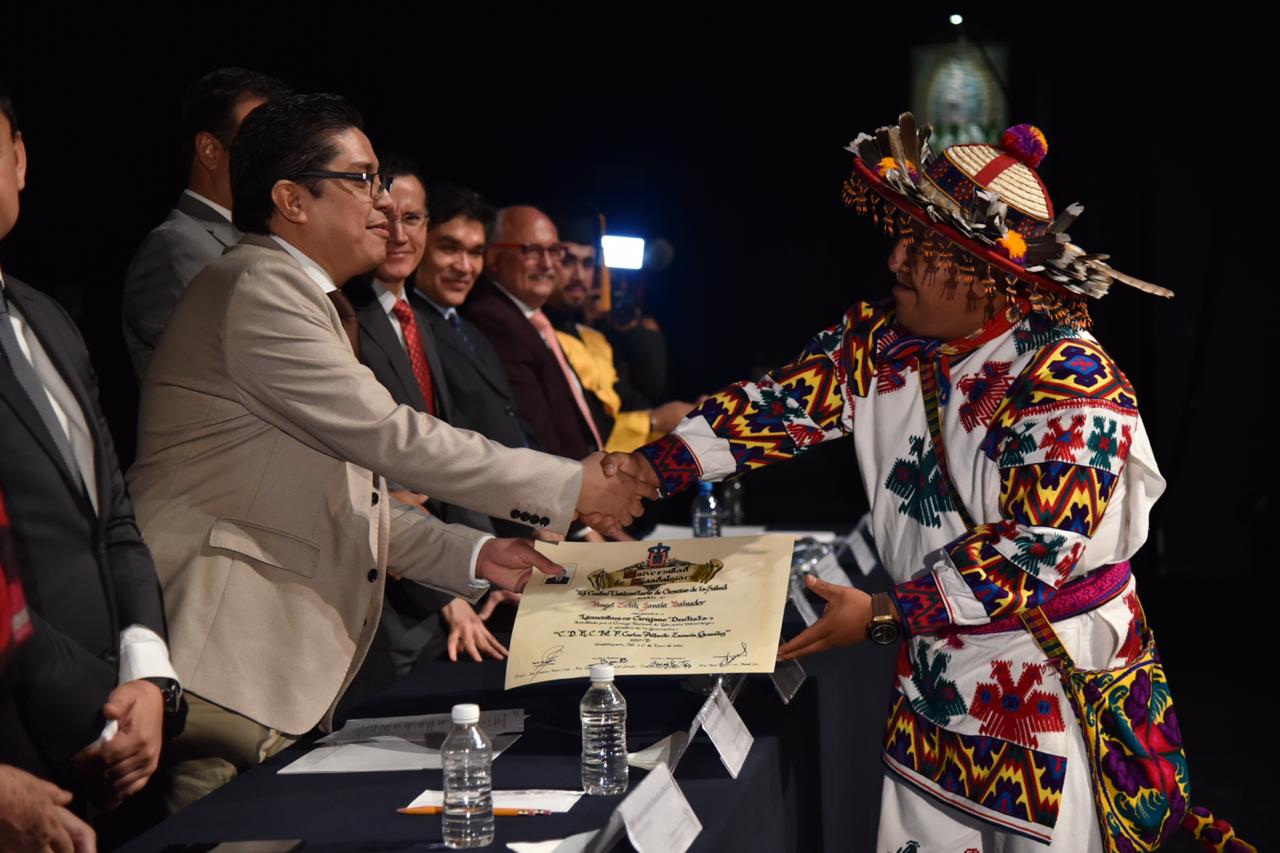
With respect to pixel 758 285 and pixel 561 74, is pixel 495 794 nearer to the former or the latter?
pixel 561 74

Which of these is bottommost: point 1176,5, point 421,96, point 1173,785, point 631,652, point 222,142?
point 1173,785

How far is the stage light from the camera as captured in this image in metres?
5.26

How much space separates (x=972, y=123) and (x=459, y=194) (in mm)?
4876

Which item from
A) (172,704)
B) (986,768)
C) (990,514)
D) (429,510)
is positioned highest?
(990,514)

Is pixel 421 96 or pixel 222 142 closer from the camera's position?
pixel 222 142

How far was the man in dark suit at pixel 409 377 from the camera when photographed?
8.60 feet

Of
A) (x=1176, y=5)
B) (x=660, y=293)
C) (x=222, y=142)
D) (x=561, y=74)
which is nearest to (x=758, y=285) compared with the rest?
(x=660, y=293)

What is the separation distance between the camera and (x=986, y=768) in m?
1.86

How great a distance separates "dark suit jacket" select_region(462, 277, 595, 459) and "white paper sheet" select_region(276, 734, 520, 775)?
226cm

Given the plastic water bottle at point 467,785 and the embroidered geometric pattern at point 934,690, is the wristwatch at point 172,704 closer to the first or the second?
the plastic water bottle at point 467,785

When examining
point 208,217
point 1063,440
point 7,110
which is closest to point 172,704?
point 7,110

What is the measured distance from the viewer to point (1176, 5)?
7.94 metres

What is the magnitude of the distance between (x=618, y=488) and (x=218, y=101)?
135 cm

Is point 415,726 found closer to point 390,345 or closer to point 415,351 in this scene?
point 390,345
